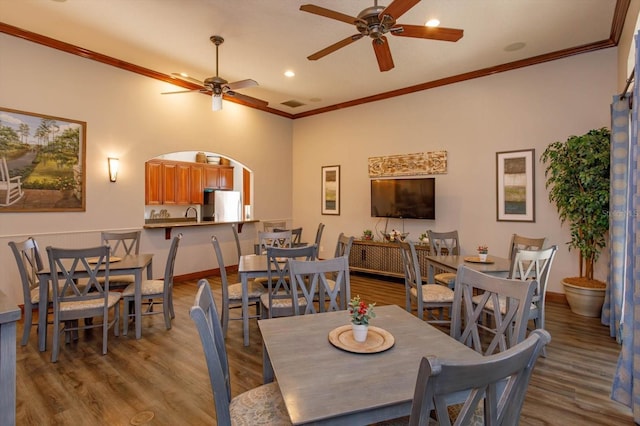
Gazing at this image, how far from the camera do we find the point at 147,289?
3.62 meters

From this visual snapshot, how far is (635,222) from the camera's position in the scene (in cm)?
216

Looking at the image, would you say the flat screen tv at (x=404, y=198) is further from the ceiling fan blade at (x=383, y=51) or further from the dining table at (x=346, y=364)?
the dining table at (x=346, y=364)

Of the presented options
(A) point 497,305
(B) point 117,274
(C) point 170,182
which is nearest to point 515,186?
(A) point 497,305

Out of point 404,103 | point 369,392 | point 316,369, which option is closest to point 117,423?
point 316,369

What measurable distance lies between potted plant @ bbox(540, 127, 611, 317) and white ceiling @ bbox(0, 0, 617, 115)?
1378 millimetres

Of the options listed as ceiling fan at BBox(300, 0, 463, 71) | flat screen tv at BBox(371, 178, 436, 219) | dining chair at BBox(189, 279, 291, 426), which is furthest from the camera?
flat screen tv at BBox(371, 178, 436, 219)

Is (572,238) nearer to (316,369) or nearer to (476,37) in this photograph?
(476,37)

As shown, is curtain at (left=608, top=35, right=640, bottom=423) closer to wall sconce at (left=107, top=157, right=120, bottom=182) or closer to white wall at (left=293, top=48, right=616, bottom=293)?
white wall at (left=293, top=48, right=616, bottom=293)

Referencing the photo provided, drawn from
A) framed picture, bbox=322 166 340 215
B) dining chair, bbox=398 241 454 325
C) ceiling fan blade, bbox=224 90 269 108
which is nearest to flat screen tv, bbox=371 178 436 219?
framed picture, bbox=322 166 340 215

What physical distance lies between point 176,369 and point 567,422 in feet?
9.35

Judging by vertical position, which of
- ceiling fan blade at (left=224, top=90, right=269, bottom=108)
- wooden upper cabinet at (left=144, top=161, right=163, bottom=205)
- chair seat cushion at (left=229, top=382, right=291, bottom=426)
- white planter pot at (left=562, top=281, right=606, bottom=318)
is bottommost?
white planter pot at (left=562, top=281, right=606, bottom=318)

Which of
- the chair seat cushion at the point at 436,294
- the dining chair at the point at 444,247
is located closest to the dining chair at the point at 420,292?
the chair seat cushion at the point at 436,294

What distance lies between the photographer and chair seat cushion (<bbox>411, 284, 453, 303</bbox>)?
331cm

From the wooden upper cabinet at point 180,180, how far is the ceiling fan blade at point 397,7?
5.93 m
